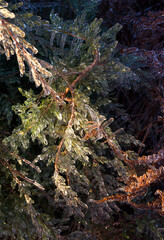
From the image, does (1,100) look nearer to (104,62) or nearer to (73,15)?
(104,62)

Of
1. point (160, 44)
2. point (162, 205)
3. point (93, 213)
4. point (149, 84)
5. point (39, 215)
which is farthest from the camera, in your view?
point (160, 44)

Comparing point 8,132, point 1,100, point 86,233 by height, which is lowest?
point 86,233

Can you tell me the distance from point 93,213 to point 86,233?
6.7 inches

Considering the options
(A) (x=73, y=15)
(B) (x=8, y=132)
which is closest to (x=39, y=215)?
(B) (x=8, y=132)

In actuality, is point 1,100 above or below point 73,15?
below

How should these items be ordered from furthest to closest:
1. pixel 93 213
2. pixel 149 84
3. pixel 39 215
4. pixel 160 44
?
pixel 160 44 < pixel 149 84 < pixel 93 213 < pixel 39 215

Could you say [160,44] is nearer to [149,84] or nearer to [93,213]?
[149,84]

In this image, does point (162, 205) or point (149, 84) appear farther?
point (149, 84)

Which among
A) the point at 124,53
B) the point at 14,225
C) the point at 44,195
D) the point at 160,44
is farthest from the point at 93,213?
the point at 160,44

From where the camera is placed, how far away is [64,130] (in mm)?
1009

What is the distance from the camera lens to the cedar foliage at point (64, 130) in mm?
927

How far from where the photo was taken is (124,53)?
1.36m

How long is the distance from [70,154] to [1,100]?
1.80 feet

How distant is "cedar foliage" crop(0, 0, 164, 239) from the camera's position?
927 millimetres
